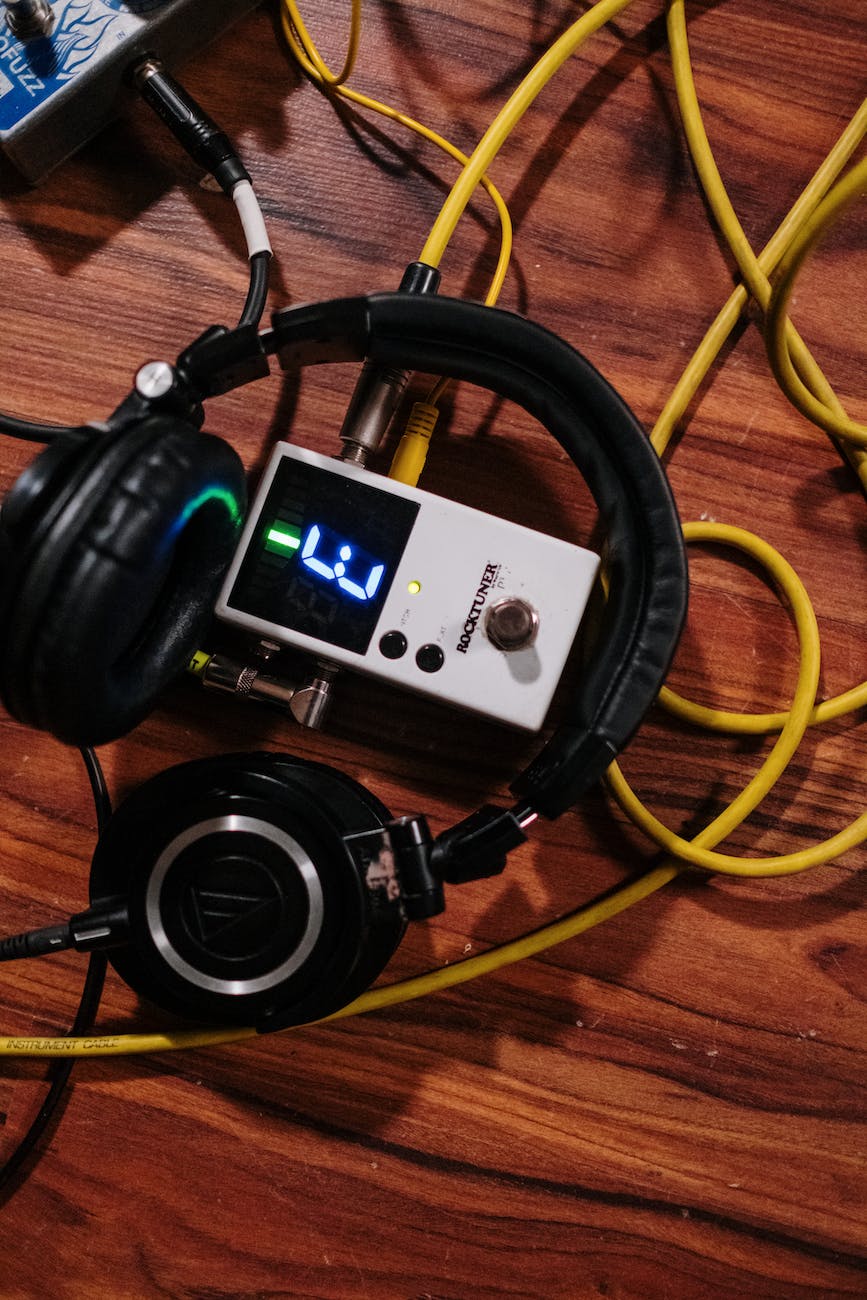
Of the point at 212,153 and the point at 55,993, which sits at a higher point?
the point at 212,153

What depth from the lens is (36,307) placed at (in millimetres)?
735

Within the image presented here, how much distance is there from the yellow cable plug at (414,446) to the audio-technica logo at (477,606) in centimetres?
9

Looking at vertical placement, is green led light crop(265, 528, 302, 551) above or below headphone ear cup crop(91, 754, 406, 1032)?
above

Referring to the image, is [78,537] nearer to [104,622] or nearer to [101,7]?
[104,622]

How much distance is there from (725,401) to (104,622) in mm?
504

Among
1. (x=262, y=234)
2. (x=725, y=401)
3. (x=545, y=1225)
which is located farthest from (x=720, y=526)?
(x=545, y=1225)


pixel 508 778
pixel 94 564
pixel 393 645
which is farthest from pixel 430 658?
pixel 94 564

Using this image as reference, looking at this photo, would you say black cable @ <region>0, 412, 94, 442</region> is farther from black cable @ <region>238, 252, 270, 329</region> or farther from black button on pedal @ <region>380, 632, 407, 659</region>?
black button on pedal @ <region>380, 632, 407, 659</region>

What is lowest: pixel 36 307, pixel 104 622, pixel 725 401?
pixel 104 622

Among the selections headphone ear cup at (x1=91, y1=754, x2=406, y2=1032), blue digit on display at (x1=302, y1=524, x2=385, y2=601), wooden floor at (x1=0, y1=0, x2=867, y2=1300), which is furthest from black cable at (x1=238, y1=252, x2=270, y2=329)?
headphone ear cup at (x1=91, y1=754, x2=406, y2=1032)

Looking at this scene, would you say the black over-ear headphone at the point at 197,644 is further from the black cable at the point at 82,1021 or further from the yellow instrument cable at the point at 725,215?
the yellow instrument cable at the point at 725,215

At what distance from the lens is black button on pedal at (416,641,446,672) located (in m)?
0.65

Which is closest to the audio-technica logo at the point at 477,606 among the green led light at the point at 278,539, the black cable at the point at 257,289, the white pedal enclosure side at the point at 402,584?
the white pedal enclosure side at the point at 402,584

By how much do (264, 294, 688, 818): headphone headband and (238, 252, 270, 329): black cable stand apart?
2.9 inches
